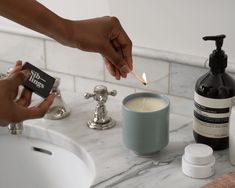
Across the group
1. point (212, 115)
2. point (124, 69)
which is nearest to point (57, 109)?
point (124, 69)

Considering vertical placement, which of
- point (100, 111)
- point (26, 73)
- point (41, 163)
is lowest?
point (41, 163)

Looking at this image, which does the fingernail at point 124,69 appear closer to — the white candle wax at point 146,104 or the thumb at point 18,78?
the white candle wax at point 146,104

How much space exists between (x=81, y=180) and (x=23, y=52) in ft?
1.06

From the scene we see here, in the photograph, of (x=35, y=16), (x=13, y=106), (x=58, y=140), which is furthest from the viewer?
(x=58, y=140)

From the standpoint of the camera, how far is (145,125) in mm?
805

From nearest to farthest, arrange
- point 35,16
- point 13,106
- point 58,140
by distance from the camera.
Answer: point 13,106 → point 35,16 → point 58,140

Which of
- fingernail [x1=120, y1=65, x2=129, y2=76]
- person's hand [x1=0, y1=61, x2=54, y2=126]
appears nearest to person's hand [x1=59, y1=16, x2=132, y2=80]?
fingernail [x1=120, y1=65, x2=129, y2=76]

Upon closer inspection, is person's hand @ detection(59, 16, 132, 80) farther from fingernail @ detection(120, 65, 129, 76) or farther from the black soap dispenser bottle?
the black soap dispenser bottle

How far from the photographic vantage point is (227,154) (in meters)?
0.84

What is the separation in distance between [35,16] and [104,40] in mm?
110

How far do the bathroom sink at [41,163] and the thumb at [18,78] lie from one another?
0.17 metres

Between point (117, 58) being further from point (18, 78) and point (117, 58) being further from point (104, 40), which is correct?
point (18, 78)

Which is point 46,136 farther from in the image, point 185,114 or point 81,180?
point 185,114

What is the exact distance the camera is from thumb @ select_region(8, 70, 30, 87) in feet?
2.41
